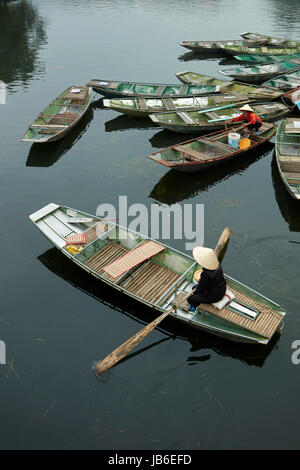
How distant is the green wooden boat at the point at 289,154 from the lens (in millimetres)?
15740

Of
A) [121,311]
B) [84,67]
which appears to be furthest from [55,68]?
[121,311]

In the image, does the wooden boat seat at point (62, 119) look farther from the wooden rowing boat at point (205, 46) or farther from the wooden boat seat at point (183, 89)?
the wooden rowing boat at point (205, 46)

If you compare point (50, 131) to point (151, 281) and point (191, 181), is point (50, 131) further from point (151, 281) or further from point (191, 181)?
point (151, 281)

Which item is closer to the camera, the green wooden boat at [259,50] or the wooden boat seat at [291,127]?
the wooden boat seat at [291,127]

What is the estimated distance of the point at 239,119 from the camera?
20.8m

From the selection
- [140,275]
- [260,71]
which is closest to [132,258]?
[140,275]

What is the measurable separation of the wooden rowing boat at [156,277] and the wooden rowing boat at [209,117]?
9607mm

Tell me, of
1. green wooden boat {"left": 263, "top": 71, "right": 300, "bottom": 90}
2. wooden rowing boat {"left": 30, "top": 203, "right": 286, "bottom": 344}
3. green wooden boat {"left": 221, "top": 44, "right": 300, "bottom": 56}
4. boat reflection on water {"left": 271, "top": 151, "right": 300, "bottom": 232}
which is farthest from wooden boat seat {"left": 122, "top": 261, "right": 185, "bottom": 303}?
green wooden boat {"left": 221, "top": 44, "right": 300, "bottom": 56}

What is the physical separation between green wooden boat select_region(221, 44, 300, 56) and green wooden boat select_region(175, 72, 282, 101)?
10.8m

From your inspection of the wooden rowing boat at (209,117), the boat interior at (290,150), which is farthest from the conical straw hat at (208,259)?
the wooden rowing boat at (209,117)

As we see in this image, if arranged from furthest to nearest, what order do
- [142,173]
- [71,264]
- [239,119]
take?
[239,119]
[142,173]
[71,264]

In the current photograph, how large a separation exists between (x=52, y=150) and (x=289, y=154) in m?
13.6

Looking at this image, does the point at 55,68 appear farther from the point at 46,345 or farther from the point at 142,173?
the point at 46,345

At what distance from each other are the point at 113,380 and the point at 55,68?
106 ft
